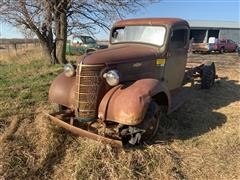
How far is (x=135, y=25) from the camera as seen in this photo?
7.23 m

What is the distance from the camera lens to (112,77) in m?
5.46

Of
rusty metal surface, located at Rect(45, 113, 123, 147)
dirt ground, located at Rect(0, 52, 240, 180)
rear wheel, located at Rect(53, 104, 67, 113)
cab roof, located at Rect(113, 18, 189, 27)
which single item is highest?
cab roof, located at Rect(113, 18, 189, 27)

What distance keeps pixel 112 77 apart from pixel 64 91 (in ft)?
3.41

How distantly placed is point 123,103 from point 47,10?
8829 mm

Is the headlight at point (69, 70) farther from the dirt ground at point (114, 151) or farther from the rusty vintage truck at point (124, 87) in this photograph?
the dirt ground at point (114, 151)

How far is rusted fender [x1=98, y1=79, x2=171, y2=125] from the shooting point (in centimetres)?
512

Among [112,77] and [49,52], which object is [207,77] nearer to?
[112,77]

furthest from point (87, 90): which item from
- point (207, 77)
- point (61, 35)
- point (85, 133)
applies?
point (61, 35)

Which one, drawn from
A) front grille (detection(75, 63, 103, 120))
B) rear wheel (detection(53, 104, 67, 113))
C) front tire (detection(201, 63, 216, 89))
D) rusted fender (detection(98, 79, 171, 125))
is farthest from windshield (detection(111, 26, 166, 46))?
front tire (detection(201, 63, 216, 89))

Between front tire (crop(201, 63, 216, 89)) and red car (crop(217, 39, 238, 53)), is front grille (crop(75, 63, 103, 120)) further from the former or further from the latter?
red car (crop(217, 39, 238, 53))

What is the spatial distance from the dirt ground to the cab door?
29.4 inches

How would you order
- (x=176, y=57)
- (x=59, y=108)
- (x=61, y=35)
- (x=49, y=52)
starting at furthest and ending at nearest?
(x=49, y=52), (x=61, y=35), (x=176, y=57), (x=59, y=108)

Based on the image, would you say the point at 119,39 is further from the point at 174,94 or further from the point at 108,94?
the point at 108,94

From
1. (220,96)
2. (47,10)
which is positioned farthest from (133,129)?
(47,10)
